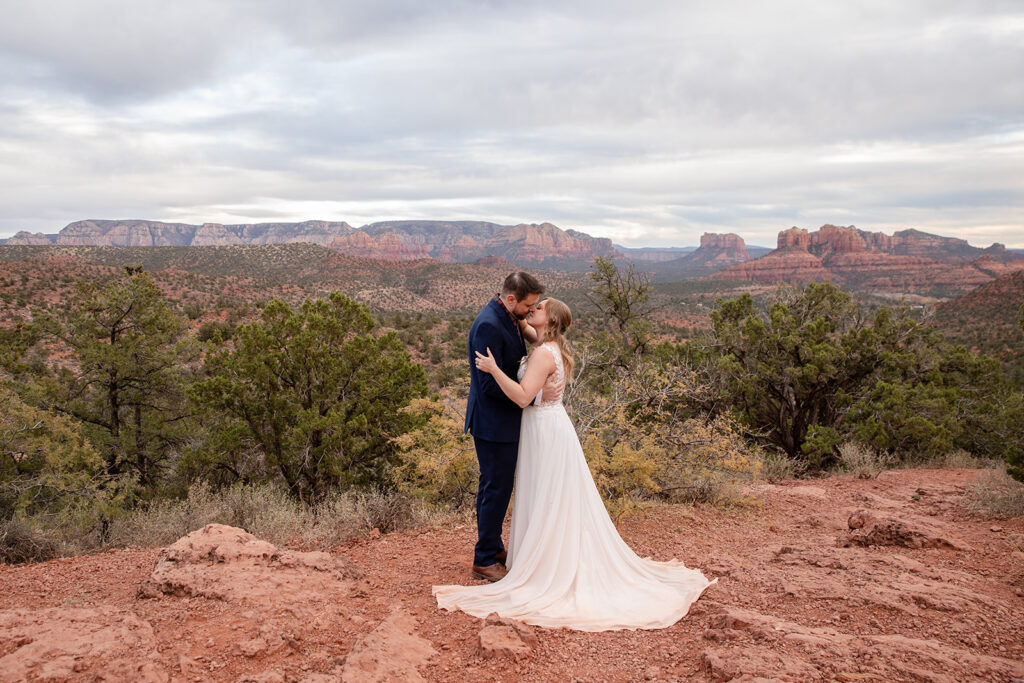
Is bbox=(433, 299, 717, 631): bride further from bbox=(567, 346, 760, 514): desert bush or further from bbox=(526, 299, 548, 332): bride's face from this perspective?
bbox=(567, 346, 760, 514): desert bush

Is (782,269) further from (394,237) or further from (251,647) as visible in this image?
(251,647)

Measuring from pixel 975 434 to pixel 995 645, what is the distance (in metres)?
11.3

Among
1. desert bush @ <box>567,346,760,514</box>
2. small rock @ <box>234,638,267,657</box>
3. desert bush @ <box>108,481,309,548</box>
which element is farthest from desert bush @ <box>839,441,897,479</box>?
small rock @ <box>234,638,267,657</box>

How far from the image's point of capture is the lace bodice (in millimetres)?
3895

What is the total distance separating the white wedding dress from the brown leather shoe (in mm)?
92

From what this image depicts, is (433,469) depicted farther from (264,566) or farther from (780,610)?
(780,610)

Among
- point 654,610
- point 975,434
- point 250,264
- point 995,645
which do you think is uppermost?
point 250,264

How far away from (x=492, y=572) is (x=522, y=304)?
189 centimetres

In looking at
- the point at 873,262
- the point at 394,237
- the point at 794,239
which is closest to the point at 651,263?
the point at 794,239

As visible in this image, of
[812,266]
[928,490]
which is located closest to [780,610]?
[928,490]

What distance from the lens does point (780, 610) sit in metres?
3.44

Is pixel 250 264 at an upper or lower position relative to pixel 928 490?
upper

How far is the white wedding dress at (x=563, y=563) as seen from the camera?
357 centimetres

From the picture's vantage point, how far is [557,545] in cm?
388
